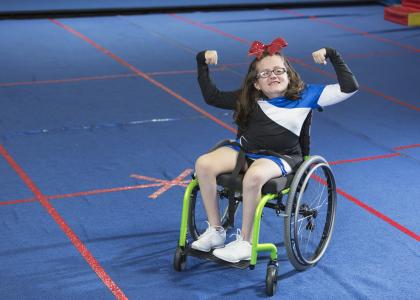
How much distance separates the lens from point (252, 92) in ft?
12.7

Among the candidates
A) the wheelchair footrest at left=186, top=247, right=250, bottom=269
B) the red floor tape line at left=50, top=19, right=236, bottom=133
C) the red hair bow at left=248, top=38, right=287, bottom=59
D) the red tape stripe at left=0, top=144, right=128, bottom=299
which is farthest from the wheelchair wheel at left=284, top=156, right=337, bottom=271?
the red floor tape line at left=50, top=19, right=236, bottom=133

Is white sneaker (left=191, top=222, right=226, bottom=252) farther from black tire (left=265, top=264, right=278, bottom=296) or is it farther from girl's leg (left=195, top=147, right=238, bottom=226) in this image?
black tire (left=265, top=264, right=278, bottom=296)

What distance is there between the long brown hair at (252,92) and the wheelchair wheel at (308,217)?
367mm

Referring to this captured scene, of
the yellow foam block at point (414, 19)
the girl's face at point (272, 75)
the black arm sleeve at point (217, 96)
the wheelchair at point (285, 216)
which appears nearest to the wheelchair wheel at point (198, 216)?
the wheelchair at point (285, 216)

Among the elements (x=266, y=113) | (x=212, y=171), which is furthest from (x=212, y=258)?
(x=266, y=113)

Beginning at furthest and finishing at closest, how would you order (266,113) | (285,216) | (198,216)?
1. (198,216)
2. (266,113)
3. (285,216)

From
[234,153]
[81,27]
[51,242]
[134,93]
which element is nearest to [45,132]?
[134,93]

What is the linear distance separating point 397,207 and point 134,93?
3.02 meters

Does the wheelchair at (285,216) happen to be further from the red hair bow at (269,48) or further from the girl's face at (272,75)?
the red hair bow at (269,48)

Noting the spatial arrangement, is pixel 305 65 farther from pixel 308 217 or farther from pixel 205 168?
pixel 205 168

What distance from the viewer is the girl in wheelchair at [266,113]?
12.1ft

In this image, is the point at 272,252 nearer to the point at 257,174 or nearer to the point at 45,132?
the point at 257,174

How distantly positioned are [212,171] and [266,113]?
43cm

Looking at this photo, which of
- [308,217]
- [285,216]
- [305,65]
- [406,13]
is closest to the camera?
[285,216]
